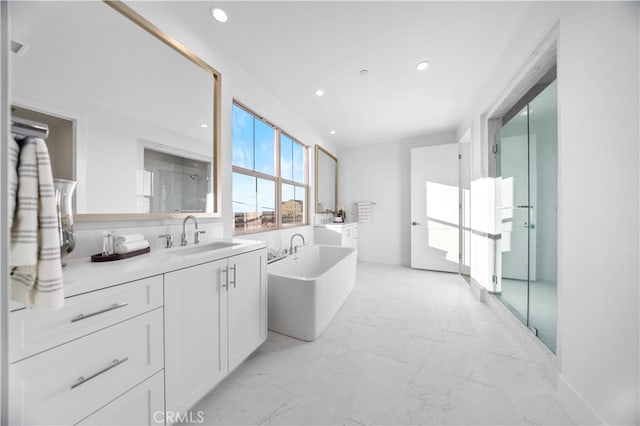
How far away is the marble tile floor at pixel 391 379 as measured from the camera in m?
1.22

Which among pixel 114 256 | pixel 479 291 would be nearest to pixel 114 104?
pixel 114 256

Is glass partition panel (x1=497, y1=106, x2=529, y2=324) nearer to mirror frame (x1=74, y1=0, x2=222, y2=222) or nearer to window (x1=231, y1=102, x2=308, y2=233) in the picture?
window (x1=231, y1=102, x2=308, y2=233)

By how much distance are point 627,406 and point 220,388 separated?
197cm

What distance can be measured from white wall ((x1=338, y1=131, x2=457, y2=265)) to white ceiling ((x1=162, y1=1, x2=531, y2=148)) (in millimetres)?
1497

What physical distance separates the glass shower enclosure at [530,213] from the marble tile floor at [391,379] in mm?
345

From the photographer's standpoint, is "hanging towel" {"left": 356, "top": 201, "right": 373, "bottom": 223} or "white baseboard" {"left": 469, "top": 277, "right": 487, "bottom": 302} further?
"hanging towel" {"left": 356, "top": 201, "right": 373, "bottom": 223}

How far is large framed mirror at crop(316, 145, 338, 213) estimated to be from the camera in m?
4.27

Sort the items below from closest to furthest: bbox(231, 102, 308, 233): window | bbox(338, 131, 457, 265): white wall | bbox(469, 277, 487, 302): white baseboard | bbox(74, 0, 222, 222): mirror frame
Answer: bbox(74, 0, 222, 222): mirror frame
bbox(231, 102, 308, 233): window
bbox(469, 277, 487, 302): white baseboard
bbox(338, 131, 457, 265): white wall

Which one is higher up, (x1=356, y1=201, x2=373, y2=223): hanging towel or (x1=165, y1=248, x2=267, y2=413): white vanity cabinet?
(x1=356, y1=201, x2=373, y2=223): hanging towel

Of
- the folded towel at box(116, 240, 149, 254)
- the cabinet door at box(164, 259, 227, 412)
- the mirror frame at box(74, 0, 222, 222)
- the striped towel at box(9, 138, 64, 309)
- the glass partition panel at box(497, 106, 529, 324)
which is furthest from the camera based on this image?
the glass partition panel at box(497, 106, 529, 324)

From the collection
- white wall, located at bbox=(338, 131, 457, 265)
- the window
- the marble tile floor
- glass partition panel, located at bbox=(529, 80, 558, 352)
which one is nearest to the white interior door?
white wall, located at bbox=(338, 131, 457, 265)

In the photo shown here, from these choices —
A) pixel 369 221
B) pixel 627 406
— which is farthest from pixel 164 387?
pixel 369 221

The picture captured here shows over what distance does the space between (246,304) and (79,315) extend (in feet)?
2.95

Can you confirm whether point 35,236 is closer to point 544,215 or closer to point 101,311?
point 101,311
